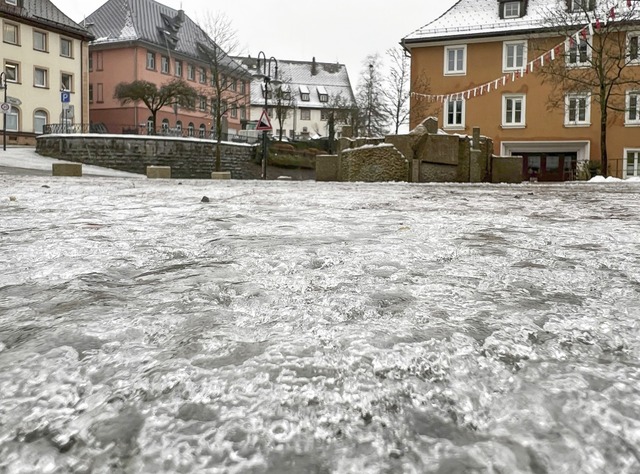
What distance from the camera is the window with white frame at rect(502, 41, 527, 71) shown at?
2781 centimetres

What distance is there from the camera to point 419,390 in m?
0.94

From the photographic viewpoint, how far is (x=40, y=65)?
36312mm

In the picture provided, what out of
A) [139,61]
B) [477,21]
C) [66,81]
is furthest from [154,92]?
[477,21]

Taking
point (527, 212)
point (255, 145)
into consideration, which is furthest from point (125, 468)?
point (255, 145)

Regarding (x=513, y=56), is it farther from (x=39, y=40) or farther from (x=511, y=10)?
(x=39, y=40)

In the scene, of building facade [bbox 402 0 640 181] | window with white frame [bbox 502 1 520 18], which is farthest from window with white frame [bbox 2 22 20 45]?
window with white frame [bbox 502 1 520 18]

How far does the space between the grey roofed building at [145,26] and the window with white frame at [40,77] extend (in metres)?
7.44

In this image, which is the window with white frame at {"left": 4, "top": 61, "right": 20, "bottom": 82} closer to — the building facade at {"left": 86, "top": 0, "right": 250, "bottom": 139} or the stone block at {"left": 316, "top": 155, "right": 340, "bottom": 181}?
the building facade at {"left": 86, "top": 0, "right": 250, "bottom": 139}

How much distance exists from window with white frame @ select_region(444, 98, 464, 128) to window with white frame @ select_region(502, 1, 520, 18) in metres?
5.33

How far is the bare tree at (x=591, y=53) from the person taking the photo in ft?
69.9

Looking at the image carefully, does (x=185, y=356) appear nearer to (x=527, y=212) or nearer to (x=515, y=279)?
(x=515, y=279)

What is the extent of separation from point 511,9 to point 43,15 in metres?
29.9

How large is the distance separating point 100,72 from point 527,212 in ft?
152


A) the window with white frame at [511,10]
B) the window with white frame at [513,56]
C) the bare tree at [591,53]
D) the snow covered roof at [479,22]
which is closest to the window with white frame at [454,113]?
the window with white frame at [513,56]
